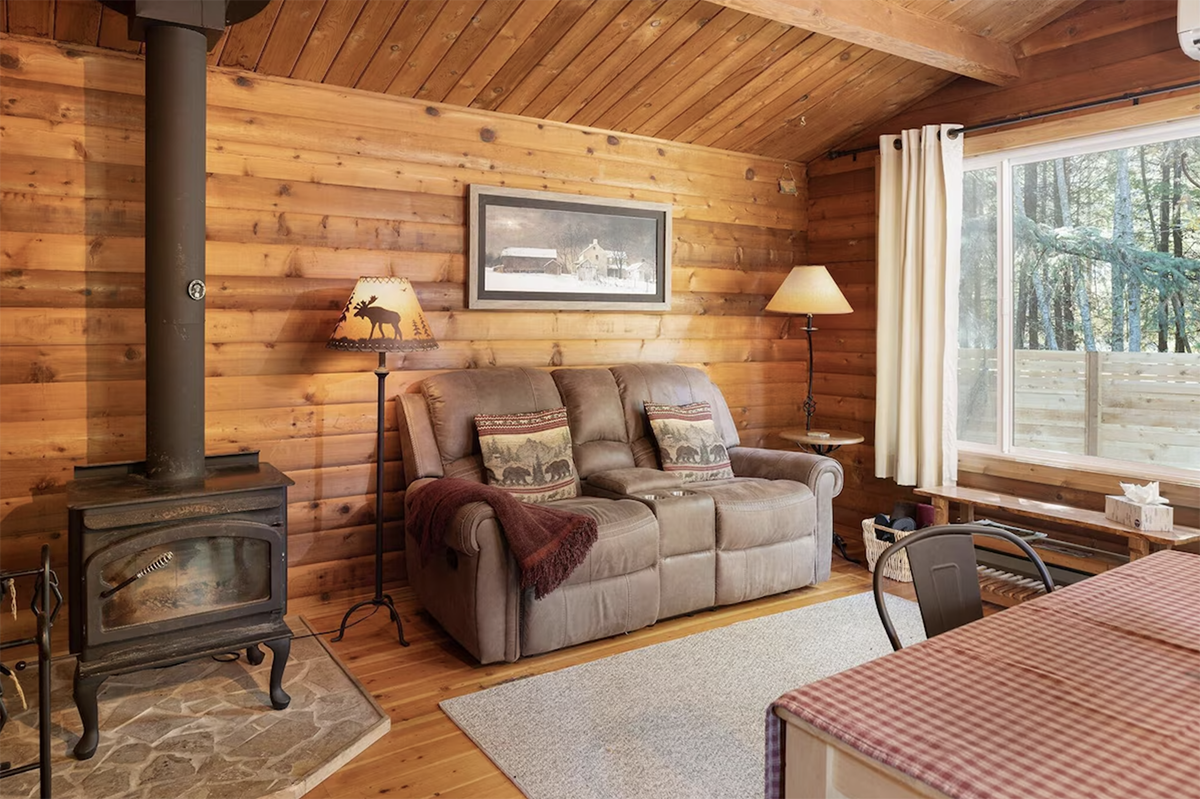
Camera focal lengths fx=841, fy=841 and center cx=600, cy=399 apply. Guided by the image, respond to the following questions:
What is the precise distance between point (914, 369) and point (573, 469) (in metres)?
2.05

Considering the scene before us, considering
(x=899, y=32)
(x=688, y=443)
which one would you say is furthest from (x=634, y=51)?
(x=688, y=443)

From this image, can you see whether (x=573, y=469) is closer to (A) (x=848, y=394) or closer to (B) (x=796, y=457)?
(B) (x=796, y=457)

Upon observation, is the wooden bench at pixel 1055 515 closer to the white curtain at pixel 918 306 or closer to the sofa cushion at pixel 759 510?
the white curtain at pixel 918 306

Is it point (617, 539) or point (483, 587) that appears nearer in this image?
point (483, 587)

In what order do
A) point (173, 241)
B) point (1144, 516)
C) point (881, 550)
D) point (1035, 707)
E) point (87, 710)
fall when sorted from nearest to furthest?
point (1035, 707), point (87, 710), point (173, 241), point (1144, 516), point (881, 550)

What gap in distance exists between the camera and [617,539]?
3.27 metres

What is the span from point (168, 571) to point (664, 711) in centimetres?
160

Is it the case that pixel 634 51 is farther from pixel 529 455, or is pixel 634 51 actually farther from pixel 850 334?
pixel 850 334

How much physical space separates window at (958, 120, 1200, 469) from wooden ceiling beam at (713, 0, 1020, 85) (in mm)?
500

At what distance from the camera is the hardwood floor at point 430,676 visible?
91.0 inches

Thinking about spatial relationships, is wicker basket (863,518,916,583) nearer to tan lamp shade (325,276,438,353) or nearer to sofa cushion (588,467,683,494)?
sofa cushion (588,467,683,494)

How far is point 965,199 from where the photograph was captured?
461cm

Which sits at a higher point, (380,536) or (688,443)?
(688,443)

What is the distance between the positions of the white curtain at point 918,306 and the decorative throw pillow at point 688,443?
1.10 m
